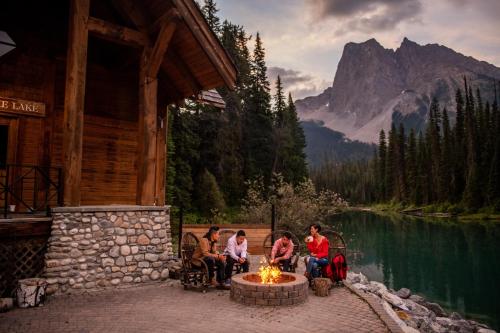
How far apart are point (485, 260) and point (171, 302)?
73.2 ft

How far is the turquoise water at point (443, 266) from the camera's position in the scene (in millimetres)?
15703

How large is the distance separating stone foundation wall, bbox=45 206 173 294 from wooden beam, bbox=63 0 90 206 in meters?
0.55

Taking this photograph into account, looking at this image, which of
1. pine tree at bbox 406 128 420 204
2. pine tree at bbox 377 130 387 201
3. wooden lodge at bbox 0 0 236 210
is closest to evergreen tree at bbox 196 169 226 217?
wooden lodge at bbox 0 0 236 210

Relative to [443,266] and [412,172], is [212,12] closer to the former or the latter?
[443,266]

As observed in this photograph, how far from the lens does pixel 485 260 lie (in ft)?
75.5

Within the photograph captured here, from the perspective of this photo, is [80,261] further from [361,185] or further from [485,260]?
[361,185]

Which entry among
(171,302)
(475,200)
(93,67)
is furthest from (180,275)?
(475,200)

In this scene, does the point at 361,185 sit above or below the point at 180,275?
above

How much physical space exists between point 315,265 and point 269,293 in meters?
1.98

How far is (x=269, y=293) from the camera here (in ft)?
24.6

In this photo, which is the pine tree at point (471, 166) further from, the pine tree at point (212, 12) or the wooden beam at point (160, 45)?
the wooden beam at point (160, 45)

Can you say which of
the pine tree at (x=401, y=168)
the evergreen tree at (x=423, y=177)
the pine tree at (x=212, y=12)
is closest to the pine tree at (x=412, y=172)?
the evergreen tree at (x=423, y=177)

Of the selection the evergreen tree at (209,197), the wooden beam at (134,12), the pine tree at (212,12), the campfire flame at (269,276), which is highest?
Result: the pine tree at (212,12)

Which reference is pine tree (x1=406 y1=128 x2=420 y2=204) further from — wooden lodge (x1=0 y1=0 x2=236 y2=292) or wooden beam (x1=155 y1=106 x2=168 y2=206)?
wooden lodge (x1=0 y1=0 x2=236 y2=292)
